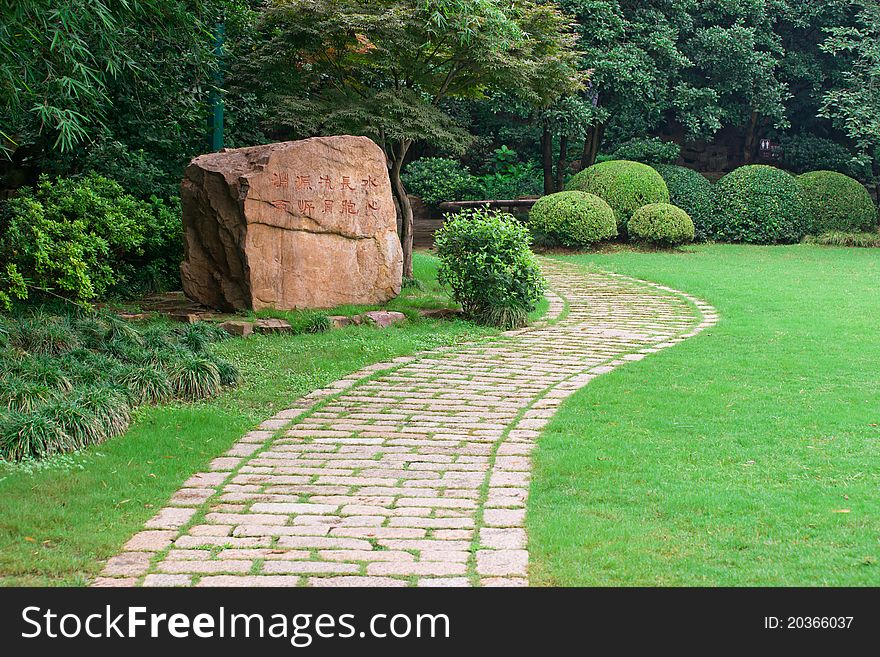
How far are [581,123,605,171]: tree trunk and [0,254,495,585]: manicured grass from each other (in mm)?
14416

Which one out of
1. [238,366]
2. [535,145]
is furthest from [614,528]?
[535,145]

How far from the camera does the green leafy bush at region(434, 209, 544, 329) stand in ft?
31.0

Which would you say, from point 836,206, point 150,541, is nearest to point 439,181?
point 836,206

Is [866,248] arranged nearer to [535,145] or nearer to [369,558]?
[535,145]

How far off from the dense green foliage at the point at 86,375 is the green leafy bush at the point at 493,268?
8.56ft

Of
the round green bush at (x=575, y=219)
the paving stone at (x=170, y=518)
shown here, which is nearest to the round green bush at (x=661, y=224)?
the round green bush at (x=575, y=219)

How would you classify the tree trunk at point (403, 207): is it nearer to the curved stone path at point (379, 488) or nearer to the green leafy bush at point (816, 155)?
the curved stone path at point (379, 488)

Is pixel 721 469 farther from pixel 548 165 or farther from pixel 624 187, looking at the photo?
pixel 548 165

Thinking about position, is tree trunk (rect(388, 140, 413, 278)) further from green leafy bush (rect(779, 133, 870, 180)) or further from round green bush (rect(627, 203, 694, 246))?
green leafy bush (rect(779, 133, 870, 180))

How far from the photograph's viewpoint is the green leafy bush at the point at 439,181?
70.4ft

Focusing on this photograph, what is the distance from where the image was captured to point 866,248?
61.5 ft

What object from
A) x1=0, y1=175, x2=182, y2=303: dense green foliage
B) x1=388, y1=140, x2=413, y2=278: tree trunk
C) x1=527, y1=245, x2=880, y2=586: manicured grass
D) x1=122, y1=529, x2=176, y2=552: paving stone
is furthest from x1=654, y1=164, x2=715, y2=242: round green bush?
x1=122, y1=529, x2=176, y2=552: paving stone
